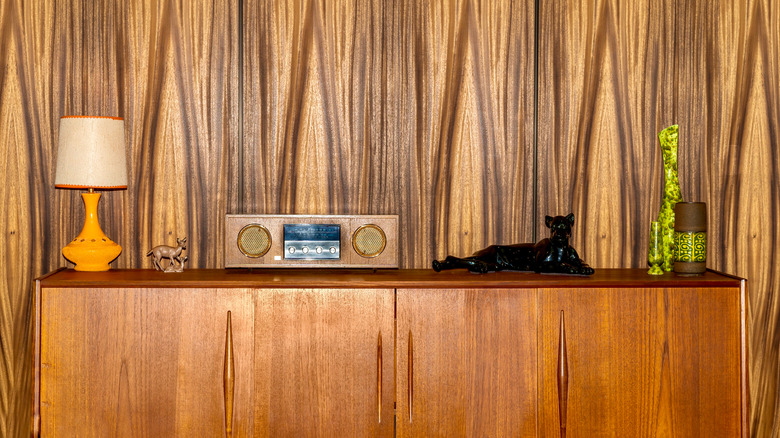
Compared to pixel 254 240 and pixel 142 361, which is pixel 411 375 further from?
pixel 142 361

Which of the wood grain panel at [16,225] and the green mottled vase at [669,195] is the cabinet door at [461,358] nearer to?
the green mottled vase at [669,195]

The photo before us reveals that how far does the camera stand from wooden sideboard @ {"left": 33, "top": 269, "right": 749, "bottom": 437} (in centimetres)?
176

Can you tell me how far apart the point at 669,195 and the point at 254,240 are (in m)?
1.30

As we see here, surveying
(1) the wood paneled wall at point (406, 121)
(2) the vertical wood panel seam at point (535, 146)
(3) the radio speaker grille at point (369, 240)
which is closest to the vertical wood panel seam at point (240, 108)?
(1) the wood paneled wall at point (406, 121)

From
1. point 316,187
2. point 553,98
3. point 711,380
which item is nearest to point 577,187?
point 553,98

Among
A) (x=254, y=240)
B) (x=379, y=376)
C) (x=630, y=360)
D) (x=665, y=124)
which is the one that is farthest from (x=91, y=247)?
(x=665, y=124)

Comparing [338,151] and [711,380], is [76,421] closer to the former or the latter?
[338,151]

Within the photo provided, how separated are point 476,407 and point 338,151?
940 millimetres

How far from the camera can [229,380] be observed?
1.76 metres

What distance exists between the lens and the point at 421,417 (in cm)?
179

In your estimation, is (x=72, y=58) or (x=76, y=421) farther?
(x=72, y=58)

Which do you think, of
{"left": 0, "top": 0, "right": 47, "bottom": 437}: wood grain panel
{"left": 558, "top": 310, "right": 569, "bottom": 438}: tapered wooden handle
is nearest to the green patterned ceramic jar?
{"left": 558, "top": 310, "right": 569, "bottom": 438}: tapered wooden handle

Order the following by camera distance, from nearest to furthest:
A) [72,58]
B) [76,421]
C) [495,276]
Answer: [76,421] < [495,276] < [72,58]

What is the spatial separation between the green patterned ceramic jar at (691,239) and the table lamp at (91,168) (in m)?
1.71
